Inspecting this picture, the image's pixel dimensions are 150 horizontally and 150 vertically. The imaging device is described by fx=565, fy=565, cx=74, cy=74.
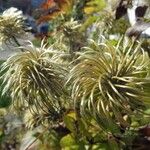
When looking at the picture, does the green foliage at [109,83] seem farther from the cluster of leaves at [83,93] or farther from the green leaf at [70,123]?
the green leaf at [70,123]

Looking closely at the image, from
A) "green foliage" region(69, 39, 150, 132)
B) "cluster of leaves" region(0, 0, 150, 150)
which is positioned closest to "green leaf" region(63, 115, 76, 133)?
"cluster of leaves" region(0, 0, 150, 150)

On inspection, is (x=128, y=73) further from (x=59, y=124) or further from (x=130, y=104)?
(x=59, y=124)

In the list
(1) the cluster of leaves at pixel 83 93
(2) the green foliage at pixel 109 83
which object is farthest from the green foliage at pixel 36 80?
(2) the green foliage at pixel 109 83

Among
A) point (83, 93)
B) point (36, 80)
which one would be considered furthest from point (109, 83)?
point (36, 80)

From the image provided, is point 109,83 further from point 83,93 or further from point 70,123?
point 70,123

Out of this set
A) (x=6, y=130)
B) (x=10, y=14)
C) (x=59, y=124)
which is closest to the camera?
(x=59, y=124)

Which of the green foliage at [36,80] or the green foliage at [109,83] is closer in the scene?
the green foliage at [109,83]

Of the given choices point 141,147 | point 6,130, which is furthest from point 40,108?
point 6,130

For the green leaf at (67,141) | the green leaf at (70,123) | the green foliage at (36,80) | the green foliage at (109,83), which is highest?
the green foliage at (109,83)

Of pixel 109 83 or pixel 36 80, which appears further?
pixel 36 80

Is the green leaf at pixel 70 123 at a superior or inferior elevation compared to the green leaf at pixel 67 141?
superior

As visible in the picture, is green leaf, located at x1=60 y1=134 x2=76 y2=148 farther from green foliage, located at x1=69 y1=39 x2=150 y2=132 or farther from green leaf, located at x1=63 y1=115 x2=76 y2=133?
green foliage, located at x1=69 y1=39 x2=150 y2=132
